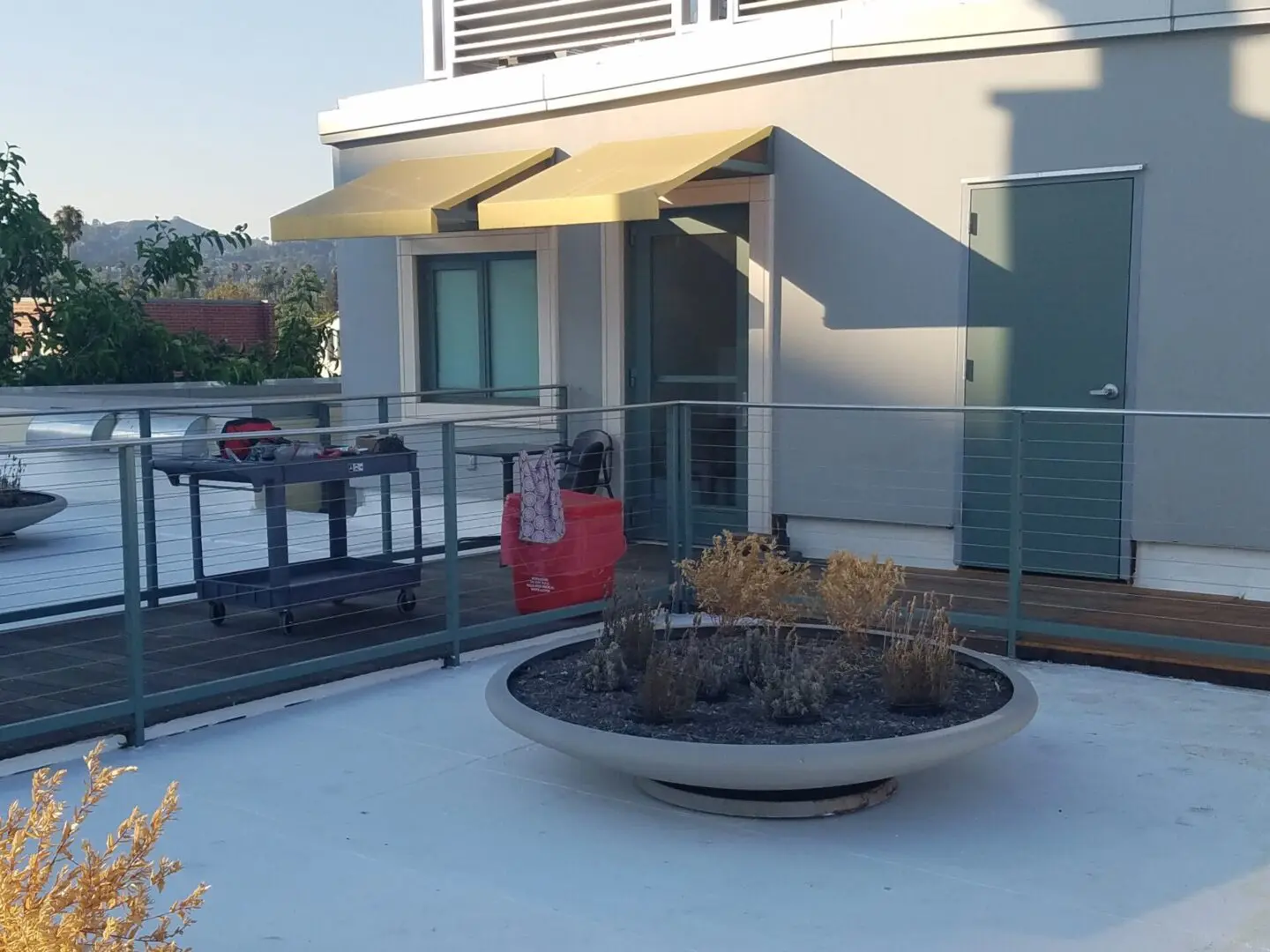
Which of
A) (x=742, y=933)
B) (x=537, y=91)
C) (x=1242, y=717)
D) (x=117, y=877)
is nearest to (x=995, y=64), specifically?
(x=537, y=91)

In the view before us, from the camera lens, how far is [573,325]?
9.56 m

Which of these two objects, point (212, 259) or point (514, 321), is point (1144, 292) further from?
point (212, 259)

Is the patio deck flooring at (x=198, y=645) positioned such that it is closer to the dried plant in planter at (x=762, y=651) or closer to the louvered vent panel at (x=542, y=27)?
the dried plant in planter at (x=762, y=651)

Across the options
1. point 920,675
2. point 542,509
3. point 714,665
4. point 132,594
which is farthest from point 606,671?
point 542,509

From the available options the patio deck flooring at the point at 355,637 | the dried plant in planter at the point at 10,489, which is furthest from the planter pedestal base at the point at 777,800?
the dried plant in planter at the point at 10,489

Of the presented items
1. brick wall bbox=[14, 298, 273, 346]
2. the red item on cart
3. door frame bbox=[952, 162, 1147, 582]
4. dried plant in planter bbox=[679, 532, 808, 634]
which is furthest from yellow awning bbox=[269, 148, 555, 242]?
brick wall bbox=[14, 298, 273, 346]

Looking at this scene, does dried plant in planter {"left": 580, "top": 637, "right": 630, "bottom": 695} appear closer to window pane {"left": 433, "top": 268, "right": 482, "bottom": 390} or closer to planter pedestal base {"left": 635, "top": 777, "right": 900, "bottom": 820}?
planter pedestal base {"left": 635, "top": 777, "right": 900, "bottom": 820}

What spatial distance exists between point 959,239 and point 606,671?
4.00m

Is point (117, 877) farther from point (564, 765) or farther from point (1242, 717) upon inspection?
point (1242, 717)

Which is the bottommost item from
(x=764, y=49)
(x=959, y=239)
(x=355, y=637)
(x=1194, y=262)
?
(x=355, y=637)

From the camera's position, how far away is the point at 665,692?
449cm

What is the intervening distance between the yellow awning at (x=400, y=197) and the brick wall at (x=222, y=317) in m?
19.7

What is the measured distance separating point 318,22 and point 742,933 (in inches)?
696

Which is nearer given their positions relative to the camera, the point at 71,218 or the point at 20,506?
the point at 20,506
